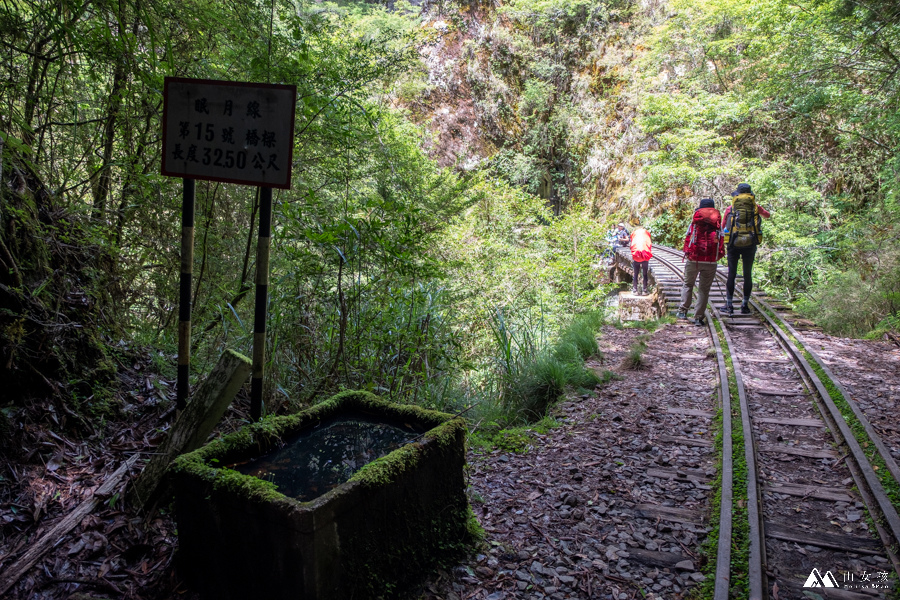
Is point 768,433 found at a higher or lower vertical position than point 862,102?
lower

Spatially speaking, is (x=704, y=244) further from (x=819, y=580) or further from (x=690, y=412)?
(x=819, y=580)

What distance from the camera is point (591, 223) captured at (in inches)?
578

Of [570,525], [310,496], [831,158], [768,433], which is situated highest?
[831,158]

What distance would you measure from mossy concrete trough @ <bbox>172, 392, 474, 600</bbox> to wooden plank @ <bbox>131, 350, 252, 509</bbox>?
321 mm

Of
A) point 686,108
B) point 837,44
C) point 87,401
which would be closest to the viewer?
point 87,401

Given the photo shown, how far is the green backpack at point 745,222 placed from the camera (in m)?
8.12

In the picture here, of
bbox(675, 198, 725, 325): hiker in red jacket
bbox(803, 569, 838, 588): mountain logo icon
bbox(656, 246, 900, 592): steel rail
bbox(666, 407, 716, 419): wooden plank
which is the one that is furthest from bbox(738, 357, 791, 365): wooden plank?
bbox(803, 569, 838, 588): mountain logo icon

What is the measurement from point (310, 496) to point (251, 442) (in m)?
0.55

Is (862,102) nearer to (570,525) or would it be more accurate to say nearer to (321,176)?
(321,176)

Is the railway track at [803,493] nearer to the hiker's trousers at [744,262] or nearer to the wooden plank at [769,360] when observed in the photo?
the wooden plank at [769,360]

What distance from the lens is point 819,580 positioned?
273 cm

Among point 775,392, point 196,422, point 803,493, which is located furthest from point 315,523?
point 775,392

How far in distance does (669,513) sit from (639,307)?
936 centimetres

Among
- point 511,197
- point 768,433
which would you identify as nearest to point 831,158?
point 511,197
